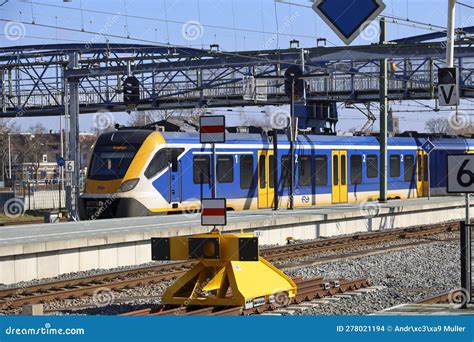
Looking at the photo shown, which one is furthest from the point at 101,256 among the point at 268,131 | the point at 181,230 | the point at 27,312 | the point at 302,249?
the point at 268,131

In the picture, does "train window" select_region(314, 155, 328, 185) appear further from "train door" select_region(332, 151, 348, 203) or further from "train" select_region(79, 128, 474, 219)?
"train door" select_region(332, 151, 348, 203)

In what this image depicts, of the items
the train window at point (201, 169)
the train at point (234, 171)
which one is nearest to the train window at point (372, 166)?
the train at point (234, 171)

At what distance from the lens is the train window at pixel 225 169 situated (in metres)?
30.0

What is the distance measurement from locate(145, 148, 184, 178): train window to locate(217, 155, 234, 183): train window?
6.30 feet

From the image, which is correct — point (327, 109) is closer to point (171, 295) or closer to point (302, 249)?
point (302, 249)

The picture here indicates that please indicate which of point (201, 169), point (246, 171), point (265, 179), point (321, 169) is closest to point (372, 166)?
point (321, 169)

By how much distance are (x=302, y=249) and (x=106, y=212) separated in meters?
7.76

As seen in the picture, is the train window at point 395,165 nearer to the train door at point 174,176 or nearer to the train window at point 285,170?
the train window at point 285,170

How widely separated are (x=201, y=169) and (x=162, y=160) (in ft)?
5.84

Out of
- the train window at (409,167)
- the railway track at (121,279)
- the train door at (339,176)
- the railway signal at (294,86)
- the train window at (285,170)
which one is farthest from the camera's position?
the train window at (409,167)

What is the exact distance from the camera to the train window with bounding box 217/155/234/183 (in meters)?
30.0

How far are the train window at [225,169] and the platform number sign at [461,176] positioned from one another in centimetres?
1748

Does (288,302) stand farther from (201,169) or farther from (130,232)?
(201,169)

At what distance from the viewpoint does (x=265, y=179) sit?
32250mm
